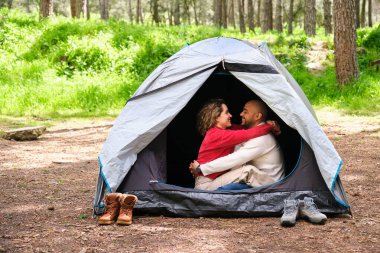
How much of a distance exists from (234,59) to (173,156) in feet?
5.11

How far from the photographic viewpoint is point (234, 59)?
502 cm

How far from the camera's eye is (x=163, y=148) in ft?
17.1

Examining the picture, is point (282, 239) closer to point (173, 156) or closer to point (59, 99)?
point (173, 156)

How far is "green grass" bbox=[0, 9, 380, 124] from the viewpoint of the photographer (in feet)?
38.1

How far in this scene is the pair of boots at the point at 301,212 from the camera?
4.34 m

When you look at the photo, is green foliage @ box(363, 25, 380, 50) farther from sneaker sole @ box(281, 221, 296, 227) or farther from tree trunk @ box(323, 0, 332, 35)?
sneaker sole @ box(281, 221, 296, 227)

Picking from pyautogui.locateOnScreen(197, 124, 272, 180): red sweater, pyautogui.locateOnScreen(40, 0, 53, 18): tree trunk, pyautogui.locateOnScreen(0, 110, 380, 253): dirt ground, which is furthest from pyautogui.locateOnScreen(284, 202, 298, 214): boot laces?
pyautogui.locateOnScreen(40, 0, 53, 18): tree trunk

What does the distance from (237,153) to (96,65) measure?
9.16 m

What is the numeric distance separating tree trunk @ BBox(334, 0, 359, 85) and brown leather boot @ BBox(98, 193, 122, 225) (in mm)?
8203

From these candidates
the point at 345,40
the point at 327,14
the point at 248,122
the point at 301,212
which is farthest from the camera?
the point at 327,14

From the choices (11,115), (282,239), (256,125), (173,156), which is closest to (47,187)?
(173,156)

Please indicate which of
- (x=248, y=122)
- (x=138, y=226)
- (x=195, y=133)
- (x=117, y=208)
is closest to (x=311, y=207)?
(x=248, y=122)

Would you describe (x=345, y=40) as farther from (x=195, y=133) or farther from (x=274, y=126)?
(x=274, y=126)

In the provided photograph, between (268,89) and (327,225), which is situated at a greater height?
(268,89)
